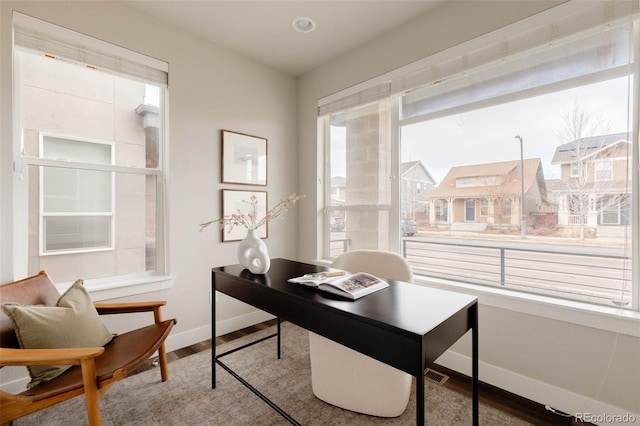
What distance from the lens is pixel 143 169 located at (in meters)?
2.43

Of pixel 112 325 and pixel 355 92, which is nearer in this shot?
pixel 112 325

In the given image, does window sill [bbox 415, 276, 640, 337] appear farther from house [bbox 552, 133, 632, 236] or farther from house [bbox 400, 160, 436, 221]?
house [bbox 400, 160, 436, 221]

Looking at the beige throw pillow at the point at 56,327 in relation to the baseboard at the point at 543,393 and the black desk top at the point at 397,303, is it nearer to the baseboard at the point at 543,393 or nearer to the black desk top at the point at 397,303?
the black desk top at the point at 397,303

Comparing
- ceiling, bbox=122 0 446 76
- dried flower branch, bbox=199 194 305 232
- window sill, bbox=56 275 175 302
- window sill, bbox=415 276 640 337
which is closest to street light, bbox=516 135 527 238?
window sill, bbox=415 276 640 337

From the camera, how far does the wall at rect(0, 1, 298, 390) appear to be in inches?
87.0

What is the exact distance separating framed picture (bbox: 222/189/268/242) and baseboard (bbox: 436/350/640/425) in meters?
2.16

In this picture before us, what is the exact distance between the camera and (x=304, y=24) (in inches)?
97.0

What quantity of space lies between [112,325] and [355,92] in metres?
2.86

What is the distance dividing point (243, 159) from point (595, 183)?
2.74 m

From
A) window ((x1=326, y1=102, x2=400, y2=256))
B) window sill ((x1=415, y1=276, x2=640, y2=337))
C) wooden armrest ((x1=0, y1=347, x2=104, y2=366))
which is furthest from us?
window ((x1=326, y1=102, x2=400, y2=256))

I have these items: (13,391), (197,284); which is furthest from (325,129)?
(13,391)

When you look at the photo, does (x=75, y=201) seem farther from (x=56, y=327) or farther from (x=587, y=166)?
(x=587, y=166)

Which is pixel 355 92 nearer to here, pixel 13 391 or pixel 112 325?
pixel 112 325

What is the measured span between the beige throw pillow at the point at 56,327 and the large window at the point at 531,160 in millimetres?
2266
